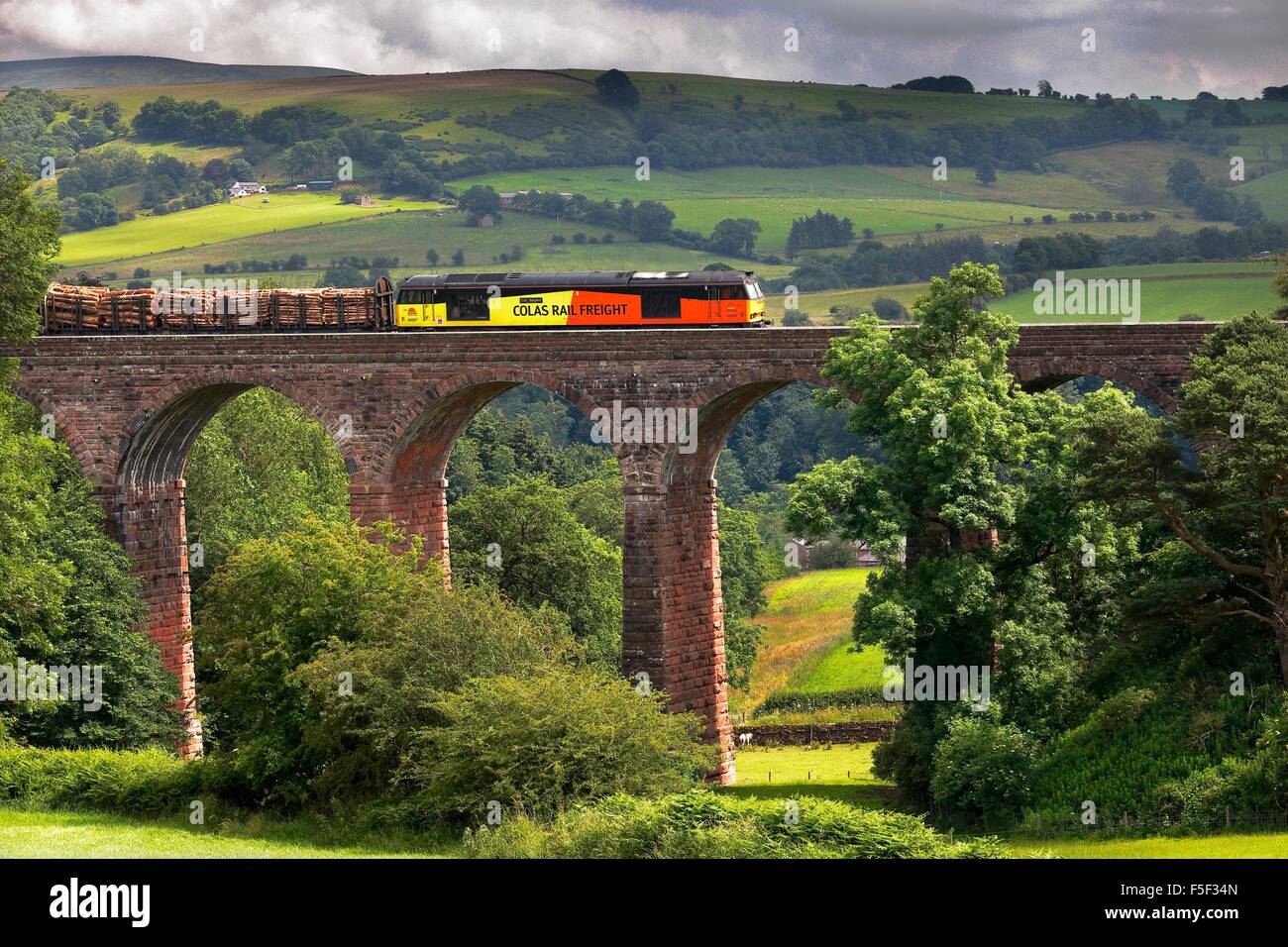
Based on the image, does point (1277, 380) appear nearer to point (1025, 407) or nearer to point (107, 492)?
point (1025, 407)

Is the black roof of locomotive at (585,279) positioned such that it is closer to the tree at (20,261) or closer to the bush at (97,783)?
the tree at (20,261)

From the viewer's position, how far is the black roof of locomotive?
187 feet

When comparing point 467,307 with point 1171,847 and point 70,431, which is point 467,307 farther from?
point 1171,847

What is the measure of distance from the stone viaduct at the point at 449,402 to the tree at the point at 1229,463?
Result: 3.99m

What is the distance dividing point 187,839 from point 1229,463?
25514 mm

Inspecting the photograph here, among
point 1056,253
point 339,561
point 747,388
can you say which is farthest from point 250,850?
point 1056,253

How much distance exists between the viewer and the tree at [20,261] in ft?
191

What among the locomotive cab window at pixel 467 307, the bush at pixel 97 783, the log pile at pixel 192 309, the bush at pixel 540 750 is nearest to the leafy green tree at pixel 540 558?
the log pile at pixel 192 309

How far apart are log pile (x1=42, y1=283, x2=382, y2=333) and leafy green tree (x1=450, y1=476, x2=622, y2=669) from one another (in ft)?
40.1

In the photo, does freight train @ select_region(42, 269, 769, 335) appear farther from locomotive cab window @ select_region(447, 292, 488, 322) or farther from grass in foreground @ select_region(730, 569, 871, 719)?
grass in foreground @ select_region(730, 569, 871, 719)

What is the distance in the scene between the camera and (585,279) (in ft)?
193

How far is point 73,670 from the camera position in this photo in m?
58.5

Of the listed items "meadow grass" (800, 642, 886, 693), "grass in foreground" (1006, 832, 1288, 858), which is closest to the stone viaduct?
"grass in foreground" (1006, 832, 1288, 858)
